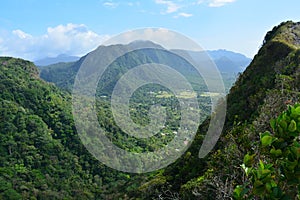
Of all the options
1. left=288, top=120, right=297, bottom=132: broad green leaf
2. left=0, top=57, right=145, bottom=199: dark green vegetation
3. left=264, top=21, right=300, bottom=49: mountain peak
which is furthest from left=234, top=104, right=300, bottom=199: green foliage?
left=0, top=57, right=145, bottom=199: dark green vegetation

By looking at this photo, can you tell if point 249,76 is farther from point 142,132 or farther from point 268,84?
point 142,132

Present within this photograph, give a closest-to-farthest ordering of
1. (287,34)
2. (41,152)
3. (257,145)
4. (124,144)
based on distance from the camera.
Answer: (257,145), (287,34), (41,152), (124,144)

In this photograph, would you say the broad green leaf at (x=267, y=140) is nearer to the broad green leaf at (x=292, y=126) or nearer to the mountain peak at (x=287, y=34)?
the broad green leaf at (x=292, y=126)

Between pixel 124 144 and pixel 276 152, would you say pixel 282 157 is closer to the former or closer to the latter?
pixel 276 152

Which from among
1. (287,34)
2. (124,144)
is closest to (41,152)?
(124,144)

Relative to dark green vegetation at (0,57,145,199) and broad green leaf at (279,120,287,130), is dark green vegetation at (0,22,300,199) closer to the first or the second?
broad green leaf at (279,120,287,130)

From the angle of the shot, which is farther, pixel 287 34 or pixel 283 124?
pixel 287 34

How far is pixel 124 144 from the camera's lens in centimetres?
4297

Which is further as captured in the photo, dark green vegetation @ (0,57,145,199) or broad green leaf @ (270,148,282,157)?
dark green vegetation @ (0,57,145,199)

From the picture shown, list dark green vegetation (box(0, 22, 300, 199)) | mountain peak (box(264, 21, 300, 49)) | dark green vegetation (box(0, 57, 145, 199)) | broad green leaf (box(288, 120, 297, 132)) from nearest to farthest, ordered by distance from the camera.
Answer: broad green leaf (box(288, 120, 297, 132))
dark green vegetation (box(0, 22, 300, 199))
mountain peak (box(264, 21, 300, 49))
dark green vegetation (box(0, 57, 145, 199))

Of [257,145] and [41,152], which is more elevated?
[257,145]

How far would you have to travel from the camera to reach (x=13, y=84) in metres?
47.0

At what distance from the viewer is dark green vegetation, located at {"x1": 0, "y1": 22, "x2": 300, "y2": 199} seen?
160 cm

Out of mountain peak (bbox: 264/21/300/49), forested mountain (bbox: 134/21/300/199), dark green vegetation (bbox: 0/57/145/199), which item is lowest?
dark green vegetation (bbox: 0/57/145/199)
